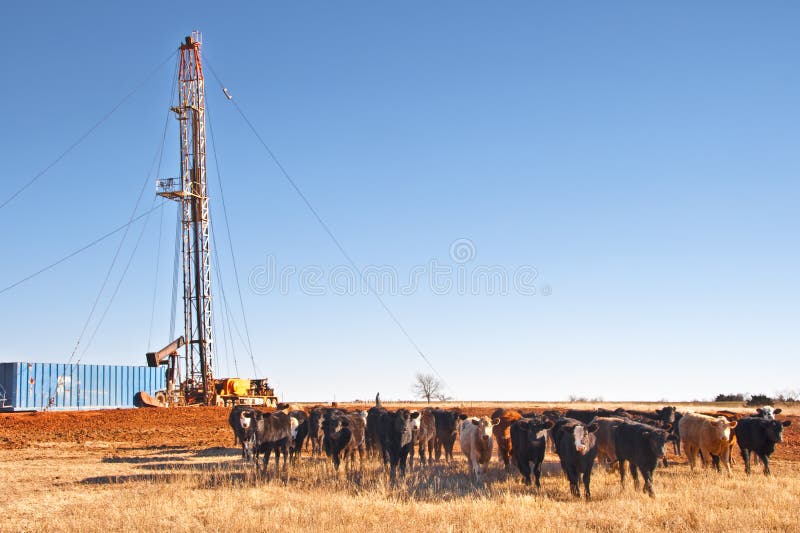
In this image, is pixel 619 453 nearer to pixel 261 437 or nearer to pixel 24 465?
pixel 261 437

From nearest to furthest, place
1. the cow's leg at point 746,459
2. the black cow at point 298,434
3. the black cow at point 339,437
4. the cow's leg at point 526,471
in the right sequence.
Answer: the cow's leg at point 526,471 < the cow's leg at point 746,459 < the black cow at point 339,437 < the black cow at point 298,434

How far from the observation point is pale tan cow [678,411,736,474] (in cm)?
2006

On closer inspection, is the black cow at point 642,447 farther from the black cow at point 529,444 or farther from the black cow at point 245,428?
the black cow at point 245,428

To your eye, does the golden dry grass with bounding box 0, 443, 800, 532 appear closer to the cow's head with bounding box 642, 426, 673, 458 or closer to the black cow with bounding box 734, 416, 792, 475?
the black cow with bounding box 734, 416, 792, 475

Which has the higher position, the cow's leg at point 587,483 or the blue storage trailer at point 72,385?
the blue storage trailer at point 72,385

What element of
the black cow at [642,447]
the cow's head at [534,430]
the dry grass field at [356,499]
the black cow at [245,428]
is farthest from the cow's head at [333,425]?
the black cow at [642,447]

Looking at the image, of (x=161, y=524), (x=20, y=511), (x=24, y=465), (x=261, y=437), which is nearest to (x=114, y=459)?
(x=24, y=465)

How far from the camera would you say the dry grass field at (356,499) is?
13336 mm

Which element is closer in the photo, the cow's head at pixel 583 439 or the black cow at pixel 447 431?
the cow's head at pixel 583 439

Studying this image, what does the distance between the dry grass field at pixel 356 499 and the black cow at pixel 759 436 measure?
81 cm

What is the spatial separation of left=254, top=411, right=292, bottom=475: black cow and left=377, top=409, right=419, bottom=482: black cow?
9.08 feet

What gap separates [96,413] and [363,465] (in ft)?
75.8

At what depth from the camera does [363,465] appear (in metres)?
22.5

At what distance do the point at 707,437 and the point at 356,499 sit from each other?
34.4ft
